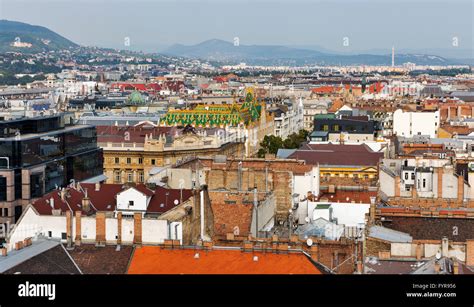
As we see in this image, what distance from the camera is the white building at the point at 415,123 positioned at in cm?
8525

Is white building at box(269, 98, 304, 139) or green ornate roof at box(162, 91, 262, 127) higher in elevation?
green ornate roof at box(162, 91, 262, 127)

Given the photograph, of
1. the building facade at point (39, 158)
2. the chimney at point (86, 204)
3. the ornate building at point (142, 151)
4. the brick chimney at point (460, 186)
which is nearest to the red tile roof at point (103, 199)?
the chimney at point (86, 204)

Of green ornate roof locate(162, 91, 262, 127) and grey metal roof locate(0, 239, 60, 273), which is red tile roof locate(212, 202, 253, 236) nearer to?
grey metal roof locate(0, 239, 60, 273)

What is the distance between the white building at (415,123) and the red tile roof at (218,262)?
62.4 metres

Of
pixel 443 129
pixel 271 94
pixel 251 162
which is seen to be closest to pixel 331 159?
pixel 251 162

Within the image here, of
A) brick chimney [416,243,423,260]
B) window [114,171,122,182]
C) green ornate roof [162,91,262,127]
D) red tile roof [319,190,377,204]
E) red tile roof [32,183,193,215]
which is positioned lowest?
window [114,171,122,182]

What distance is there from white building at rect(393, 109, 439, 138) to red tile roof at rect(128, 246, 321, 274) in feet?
205

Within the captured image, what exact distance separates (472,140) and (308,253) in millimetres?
48304

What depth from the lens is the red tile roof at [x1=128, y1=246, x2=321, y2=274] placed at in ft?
74.3

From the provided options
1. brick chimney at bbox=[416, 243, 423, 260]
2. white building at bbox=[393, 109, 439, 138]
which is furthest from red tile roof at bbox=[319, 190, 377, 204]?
white building at bbox=[393, 109, 439, 138]

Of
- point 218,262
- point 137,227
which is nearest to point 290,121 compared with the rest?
point 137,227

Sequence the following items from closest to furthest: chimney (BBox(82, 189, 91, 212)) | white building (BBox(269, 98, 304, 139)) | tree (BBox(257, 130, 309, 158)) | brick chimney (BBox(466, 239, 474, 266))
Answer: brick chimney (BBox(466, 239, 474, 266))
chimney (BBox(82, 189, 91, 212))
tree (BBox(257, 130, 309, 158))
white building (BBox(269, 98, 304, 139))

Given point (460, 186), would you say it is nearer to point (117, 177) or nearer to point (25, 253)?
point (25, 253)
